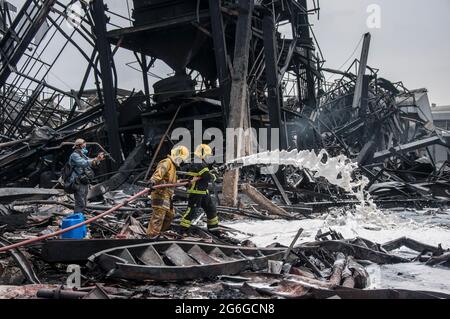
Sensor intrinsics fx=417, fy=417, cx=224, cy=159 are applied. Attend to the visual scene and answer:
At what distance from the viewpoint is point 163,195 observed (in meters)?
6.19

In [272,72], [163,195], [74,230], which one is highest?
[272,72]

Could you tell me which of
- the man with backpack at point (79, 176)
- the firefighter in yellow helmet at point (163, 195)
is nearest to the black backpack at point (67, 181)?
the man with backpack at point (79, 176)

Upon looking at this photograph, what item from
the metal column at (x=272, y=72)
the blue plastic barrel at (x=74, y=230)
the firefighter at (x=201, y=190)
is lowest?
the blue plastic barrel at (x=74, y=230)

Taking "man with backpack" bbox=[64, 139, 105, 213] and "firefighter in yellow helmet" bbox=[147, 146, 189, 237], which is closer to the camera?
"firefighter in yellow helmet" bbox=[147, 146, 189, 237]

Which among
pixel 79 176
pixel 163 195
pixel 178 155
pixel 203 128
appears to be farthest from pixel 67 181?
pixel 203 128

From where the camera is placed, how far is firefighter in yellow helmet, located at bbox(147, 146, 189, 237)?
6.09m

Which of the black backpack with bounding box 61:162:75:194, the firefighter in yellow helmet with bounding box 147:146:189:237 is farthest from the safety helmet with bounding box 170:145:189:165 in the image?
the black backpack with bounding box 61:162:75:194

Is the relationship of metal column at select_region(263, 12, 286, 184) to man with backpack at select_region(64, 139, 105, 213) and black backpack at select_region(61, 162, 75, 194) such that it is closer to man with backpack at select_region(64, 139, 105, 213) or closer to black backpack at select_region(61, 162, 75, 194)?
man with backpack at select_region(64, 139, 105, 213)

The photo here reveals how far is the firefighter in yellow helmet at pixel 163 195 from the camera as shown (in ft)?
20.0

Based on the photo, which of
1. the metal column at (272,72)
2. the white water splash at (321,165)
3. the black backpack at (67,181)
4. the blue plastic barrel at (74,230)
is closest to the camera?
the blue plastic barrel at (74,230)

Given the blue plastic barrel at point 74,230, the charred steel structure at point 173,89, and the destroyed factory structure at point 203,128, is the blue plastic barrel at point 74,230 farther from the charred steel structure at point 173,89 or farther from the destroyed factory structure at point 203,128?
the charred steel structure at point 173,89

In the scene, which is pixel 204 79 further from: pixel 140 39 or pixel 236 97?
pixel 236 97

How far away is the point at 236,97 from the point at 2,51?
7222 millimetres

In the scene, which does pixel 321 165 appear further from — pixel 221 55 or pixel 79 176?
pixel 79 176
